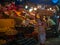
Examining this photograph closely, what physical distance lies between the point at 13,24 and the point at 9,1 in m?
1.97

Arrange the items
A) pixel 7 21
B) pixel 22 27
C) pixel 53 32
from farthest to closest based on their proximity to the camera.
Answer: pixel 53 32
pixel 22 27
pixel 7 21

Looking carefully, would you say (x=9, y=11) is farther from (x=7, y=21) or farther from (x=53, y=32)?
(x=53, y=32)

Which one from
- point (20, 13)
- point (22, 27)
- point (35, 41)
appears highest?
point (20, 13)

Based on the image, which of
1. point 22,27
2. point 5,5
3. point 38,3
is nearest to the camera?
point 22,27

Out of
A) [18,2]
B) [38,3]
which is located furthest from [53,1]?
[18,2]

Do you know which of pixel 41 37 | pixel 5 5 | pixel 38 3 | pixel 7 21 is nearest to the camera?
pixel 41 37

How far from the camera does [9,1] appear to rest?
30.5 ft

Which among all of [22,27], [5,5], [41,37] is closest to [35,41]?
[22,27]

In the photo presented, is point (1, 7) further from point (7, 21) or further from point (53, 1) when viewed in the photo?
point (53, 1)

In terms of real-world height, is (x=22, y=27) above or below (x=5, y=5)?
below

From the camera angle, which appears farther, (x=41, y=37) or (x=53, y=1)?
(x=53, y=1)

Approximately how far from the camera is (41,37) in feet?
22.5

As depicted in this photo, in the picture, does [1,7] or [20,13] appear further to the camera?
[20,13]

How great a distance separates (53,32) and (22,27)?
2740 millimetres
